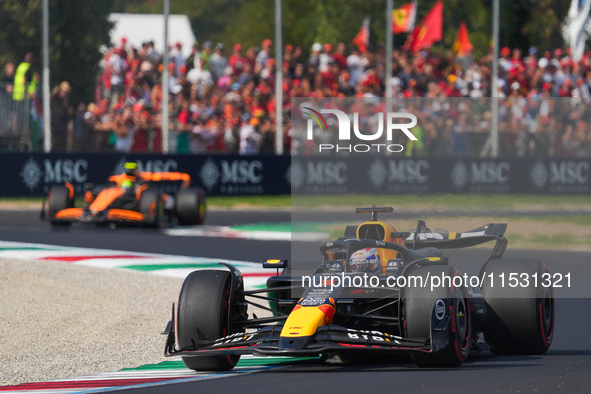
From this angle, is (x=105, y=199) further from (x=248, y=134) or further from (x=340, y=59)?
(x=340, y=59)

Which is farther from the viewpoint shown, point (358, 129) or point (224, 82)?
point (224, 82)

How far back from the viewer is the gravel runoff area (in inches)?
257

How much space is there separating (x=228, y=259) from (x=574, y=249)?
5655mm

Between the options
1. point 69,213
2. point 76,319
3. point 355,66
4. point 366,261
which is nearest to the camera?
point 366,261

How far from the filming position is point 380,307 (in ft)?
19.7

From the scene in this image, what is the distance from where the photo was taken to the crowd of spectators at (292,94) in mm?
18750

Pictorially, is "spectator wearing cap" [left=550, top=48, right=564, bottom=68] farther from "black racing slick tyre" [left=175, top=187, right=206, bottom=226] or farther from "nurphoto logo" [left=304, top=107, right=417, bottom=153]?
"nurphoto logo" [left=304, top=107, right=417, bottom=153]

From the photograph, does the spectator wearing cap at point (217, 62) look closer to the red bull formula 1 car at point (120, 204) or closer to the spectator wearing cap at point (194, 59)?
the spectator wearing cap at point (194, 59)

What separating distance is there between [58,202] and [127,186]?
1.02 meters

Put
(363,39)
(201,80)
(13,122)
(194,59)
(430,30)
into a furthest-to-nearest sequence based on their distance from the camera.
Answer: (430,30), (363,39), (194,59), (201,80), (13,122)

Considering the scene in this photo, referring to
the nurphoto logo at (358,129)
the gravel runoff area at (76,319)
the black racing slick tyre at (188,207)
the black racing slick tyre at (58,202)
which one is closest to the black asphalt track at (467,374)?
the nurphoto logo at (358,129)

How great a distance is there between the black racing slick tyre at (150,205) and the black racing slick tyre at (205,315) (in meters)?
9.24

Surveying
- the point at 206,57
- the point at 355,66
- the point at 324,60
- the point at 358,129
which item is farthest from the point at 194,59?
the point at 358,129

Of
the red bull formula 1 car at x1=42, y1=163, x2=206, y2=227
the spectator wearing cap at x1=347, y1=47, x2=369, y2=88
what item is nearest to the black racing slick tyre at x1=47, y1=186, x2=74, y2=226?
the red bull formula 1 car at x1=42, y1=163, x2=206, y2=227
